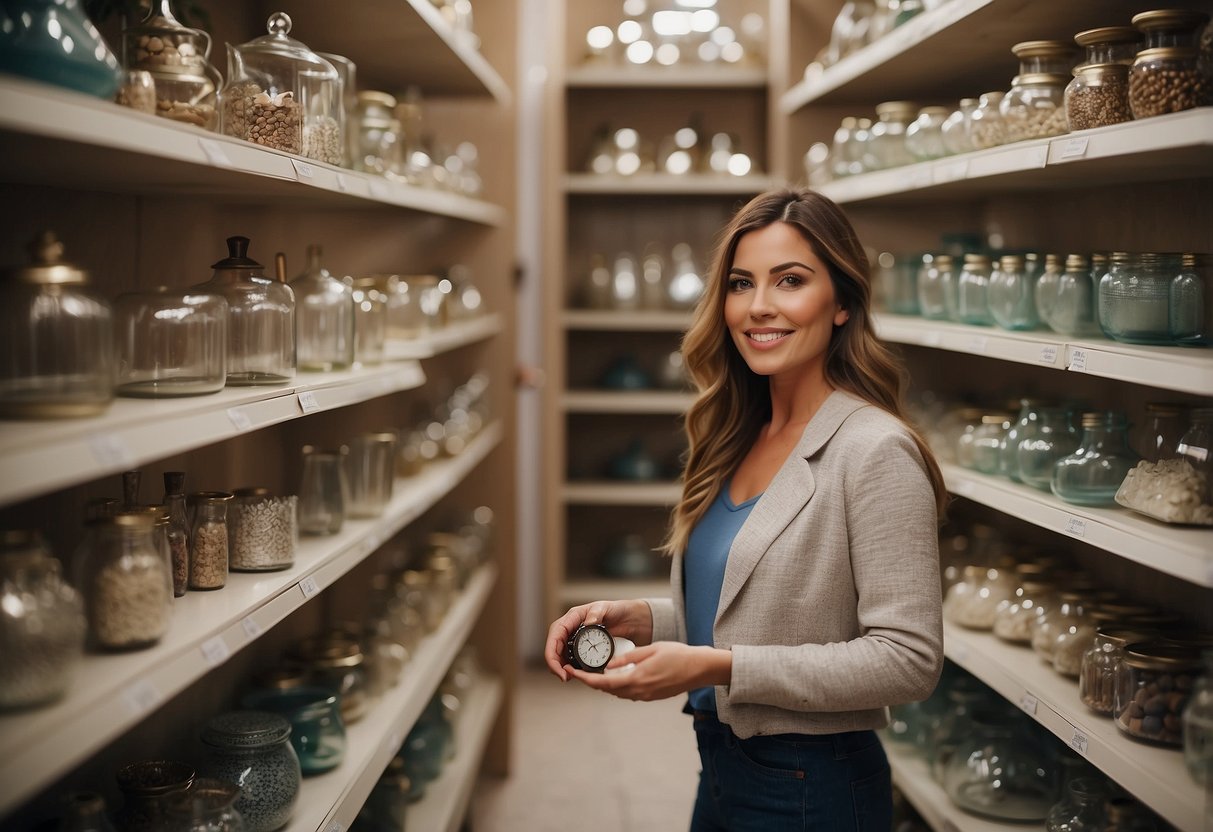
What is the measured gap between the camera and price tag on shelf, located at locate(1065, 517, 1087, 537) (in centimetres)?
199

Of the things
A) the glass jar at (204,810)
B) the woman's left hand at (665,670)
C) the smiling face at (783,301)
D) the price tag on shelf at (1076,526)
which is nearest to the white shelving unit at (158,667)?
the glass jar at (204,810)

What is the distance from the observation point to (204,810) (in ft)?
5.36

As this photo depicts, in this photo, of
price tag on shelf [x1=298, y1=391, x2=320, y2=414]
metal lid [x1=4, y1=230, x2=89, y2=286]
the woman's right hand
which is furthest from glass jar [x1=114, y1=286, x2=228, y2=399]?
the woman's right hand

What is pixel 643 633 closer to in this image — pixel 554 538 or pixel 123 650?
pixel 123 650

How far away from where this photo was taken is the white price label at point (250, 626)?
1606 mm

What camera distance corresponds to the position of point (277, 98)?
5.99 ft

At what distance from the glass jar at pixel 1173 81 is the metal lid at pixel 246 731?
1765 millimetres

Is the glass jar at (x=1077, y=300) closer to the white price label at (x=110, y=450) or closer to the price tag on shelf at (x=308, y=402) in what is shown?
the price tag on shelf at (x=308, y=402)

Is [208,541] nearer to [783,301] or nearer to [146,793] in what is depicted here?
[146,793]

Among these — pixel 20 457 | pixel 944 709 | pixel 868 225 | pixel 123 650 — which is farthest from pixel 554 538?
pixel 20 457

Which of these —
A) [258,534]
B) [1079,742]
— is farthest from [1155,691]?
[258,534]

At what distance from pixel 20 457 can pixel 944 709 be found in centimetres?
242

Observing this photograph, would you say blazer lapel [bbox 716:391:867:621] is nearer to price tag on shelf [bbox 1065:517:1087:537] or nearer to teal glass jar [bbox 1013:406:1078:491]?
price tag on shelf [bbox 1065:517:1087:537]

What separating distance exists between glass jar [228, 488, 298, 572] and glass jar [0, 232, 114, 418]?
692mm
